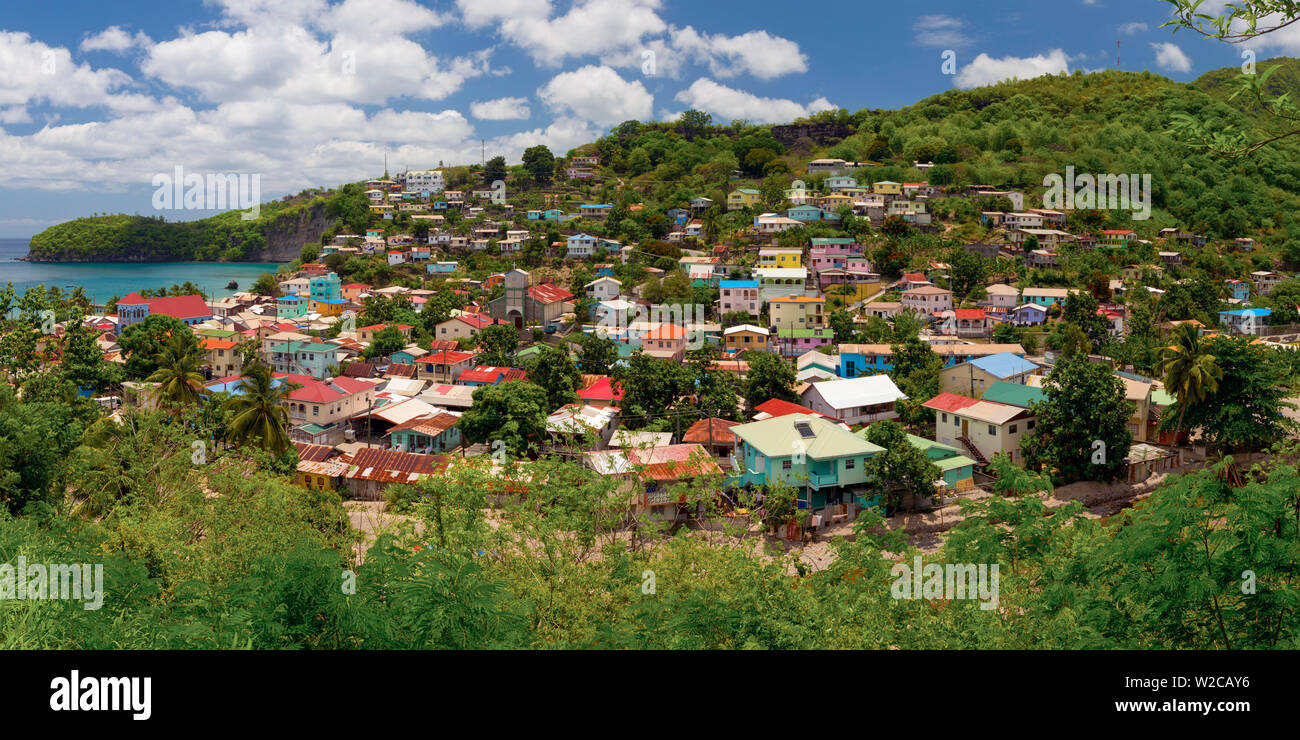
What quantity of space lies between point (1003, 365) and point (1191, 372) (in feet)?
11.9

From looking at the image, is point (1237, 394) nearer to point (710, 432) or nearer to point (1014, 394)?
point (1014, 394)

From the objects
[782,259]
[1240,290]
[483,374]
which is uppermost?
Answer: [782,259]

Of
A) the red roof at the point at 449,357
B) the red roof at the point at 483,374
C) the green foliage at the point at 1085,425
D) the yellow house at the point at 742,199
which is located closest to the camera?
the green foliage at the point at 1085,425

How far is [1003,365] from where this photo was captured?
52.2 ft

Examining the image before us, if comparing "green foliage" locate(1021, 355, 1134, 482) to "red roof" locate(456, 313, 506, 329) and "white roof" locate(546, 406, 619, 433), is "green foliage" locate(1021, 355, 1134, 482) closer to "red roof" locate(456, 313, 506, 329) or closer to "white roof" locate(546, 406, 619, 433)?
"white roof" locate(546, 406, 619, 433)

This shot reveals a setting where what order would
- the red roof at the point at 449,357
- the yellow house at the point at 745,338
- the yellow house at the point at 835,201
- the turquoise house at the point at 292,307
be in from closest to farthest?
the red roof at the point at 449,357, the yellow house at the point at 745,338, the turquoise house at the point at 292,307, the yellow house at the point at 835,201

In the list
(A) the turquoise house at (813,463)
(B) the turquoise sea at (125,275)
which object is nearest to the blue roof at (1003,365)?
(A) the turquoise house at (813,463)

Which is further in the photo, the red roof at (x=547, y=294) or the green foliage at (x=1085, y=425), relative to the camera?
the red roof at (x=547, y=294)

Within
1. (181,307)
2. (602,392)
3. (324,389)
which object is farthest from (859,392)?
(181,307)

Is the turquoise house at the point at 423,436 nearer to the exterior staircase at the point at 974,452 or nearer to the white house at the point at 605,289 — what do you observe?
the exterior staircase at the point at 974,452

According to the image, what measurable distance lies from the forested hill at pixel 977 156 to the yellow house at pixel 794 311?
15479mm

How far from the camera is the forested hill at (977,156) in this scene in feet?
118
